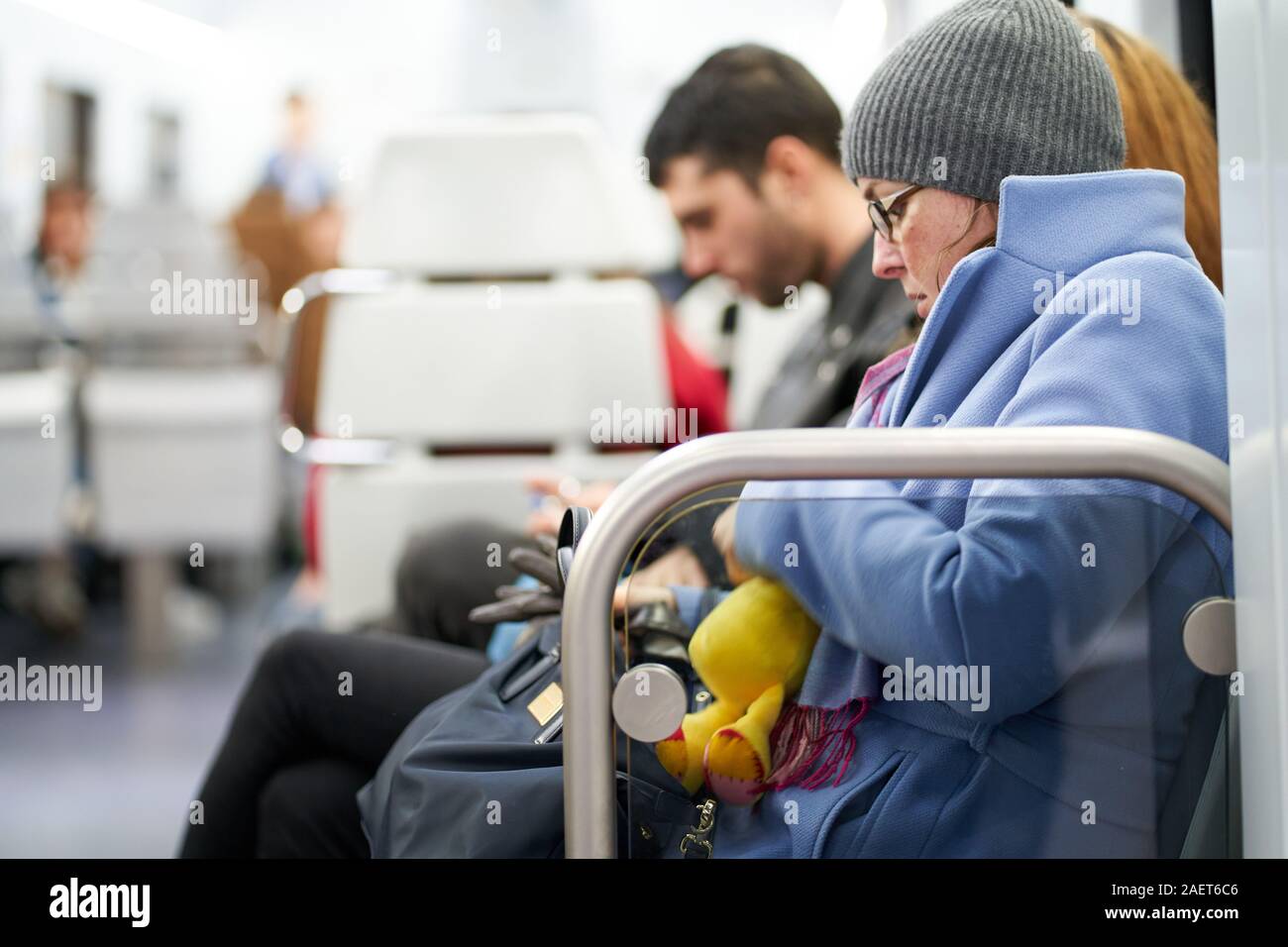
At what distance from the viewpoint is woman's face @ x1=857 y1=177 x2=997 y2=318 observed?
114cm

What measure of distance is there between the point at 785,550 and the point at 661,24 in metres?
6.53

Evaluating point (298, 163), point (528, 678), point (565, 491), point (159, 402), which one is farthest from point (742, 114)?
point (298, 163)

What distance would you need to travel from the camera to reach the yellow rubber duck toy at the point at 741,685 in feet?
3.20

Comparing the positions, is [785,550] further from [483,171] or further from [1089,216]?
[483,171]

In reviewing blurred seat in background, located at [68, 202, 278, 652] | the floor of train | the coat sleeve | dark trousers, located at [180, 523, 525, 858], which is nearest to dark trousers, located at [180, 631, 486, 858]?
dark trousers, located at [180, 523, 525, 858]

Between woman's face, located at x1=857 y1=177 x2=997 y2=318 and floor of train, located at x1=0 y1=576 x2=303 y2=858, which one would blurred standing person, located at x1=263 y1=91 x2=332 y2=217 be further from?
woman's face, located at x1=857 y1=177 x2=997 y2=318

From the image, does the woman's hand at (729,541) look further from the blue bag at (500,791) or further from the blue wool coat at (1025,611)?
the blue bag at (500,791)

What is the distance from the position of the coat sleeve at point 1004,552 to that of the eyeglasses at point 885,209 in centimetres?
23

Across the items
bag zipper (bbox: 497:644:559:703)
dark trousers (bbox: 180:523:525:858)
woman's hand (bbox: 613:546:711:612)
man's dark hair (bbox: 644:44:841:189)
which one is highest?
man's dark hair (bbox: 644:44:841:189)

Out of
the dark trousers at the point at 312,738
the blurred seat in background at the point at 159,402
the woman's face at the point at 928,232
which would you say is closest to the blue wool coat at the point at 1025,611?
the woman's face at the point at 928,232

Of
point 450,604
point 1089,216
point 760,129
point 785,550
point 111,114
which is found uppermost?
point 111,114

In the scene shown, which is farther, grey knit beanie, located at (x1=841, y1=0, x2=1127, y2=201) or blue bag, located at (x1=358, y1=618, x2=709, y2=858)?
grey knit beanie, located at (x1=841, y1=0, x2=1127, y2=201)

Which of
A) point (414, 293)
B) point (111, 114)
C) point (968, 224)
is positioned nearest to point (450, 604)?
point (414, 293)
